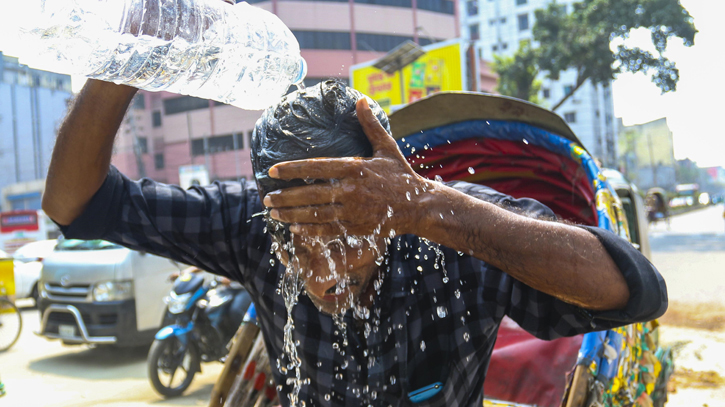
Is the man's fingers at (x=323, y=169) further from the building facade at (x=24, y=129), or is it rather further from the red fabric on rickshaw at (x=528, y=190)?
the building facade at (x=24, y=129)

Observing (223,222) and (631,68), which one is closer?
(223,222)

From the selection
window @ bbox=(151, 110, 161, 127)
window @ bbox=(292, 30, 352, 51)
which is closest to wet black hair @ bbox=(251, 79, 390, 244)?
window @ bbox=(292, 30, 352, 51)

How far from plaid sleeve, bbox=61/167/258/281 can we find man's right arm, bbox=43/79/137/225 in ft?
0.20

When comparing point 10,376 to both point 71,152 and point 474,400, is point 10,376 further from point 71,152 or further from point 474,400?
point 474,400

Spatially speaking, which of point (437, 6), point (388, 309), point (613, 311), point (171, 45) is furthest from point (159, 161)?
point (613, 311)

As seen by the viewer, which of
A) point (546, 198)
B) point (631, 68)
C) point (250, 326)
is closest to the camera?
point (250, 326)

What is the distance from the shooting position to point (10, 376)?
19.2ft

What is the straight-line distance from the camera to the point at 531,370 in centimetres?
283

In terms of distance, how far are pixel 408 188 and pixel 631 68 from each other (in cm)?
1736

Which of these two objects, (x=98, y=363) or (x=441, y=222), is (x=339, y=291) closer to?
(x=441, y=222)

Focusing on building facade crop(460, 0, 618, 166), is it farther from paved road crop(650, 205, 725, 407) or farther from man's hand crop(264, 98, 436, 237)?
man's hand crop(264, 98, 436, 237)

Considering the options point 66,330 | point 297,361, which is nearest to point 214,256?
point 297,361

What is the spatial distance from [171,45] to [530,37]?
5505 centimetres

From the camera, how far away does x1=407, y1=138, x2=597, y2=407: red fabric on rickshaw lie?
2.70 m
